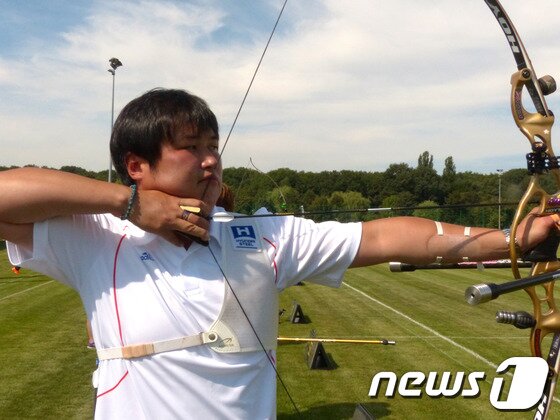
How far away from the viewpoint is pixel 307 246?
163 cm

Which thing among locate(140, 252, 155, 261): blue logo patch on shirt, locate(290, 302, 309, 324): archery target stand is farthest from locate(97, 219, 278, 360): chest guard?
locate(290, 302, 309, 324): archery target stand

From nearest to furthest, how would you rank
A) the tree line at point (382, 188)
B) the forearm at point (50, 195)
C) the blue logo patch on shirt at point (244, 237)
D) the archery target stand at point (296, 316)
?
the forearm at point (50, 195) → the blue logo patch on shirt at point (244, 237) → the tree line at point (382, 188) → the archery target stand at point (296, 316)

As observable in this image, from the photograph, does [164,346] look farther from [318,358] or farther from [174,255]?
[318,358]

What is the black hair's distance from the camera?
1.57 m

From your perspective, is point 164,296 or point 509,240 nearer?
point 164,296

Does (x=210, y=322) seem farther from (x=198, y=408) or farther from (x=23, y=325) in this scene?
(x=23, y=325)

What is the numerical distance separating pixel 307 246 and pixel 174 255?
1.06 ft

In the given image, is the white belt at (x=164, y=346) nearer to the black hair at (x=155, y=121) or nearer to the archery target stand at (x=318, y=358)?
the black hair at (x=155, y=121)

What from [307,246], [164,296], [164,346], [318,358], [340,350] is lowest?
[340,350]

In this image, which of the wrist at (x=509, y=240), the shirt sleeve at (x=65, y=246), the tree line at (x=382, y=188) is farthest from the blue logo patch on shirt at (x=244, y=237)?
the tree line at (x=382, y=188)

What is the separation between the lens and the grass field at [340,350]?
586 cm

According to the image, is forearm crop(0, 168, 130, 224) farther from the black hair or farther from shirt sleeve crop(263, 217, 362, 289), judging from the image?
shirt sleeve crop(263, 217, 362, 289)

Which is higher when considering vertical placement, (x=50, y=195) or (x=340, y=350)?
(x=50, y=195)

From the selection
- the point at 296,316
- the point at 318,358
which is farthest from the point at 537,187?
the point at 296,316
